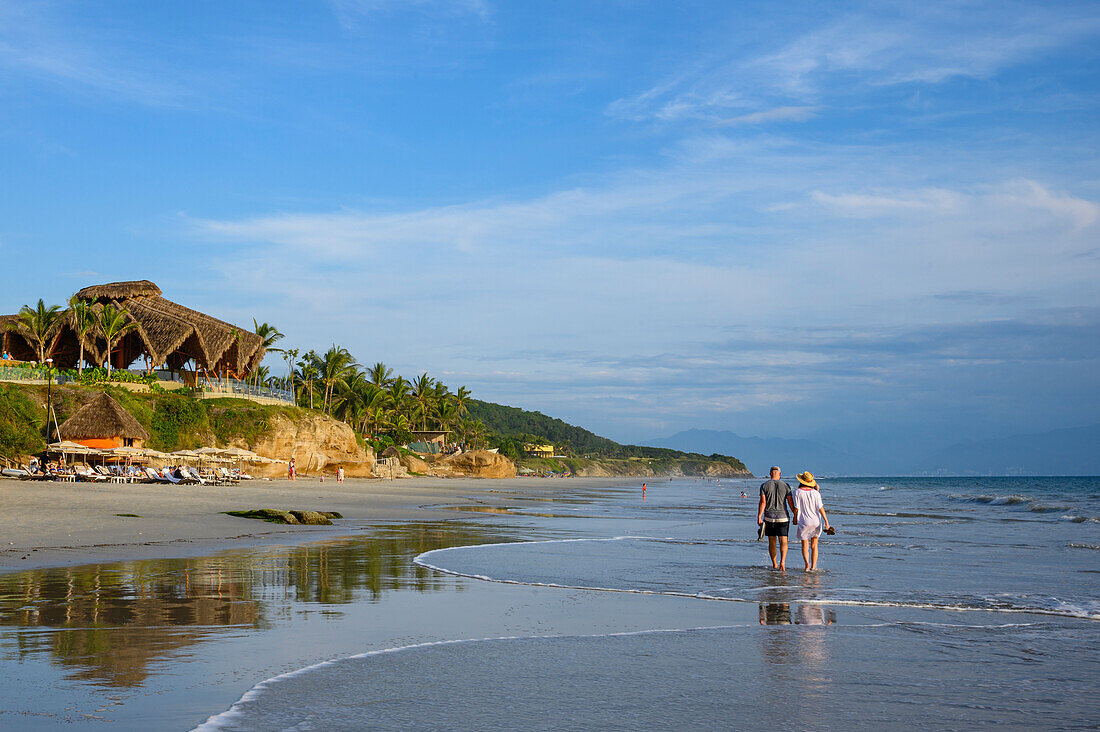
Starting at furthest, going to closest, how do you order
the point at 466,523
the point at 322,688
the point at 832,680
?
the point at 466,523 → the point at 832,680 → the point at 322,688

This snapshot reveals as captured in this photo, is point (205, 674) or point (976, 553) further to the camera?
point (976, 553)

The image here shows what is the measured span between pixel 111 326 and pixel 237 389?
880 cm

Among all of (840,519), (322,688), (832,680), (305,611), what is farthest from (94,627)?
(840,519)

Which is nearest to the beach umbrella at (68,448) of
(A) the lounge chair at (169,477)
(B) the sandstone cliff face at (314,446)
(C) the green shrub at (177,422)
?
(A) the lounge chair at (169,477)

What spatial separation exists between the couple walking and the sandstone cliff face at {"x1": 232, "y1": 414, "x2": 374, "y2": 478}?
45.6 meters

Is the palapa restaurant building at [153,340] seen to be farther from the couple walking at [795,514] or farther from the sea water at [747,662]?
the couple walking at [795,514]

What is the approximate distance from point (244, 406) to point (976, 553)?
155 ft

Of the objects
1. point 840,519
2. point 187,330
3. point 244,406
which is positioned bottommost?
point 840,519

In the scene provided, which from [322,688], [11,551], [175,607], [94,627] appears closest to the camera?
[322,688]

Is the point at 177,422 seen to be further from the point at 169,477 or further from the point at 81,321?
the point at 169,477

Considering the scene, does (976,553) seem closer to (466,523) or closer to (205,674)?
(466,523)

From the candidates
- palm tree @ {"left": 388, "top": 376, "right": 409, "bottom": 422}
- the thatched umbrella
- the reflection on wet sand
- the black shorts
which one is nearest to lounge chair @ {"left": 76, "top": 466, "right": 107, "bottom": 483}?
the thatched umbrella

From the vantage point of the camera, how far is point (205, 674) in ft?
18.5

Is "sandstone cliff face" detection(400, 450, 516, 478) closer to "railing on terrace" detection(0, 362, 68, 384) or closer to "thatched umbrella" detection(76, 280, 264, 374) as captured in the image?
"thatched umbrella" detection(76, 280, 264, 374)
